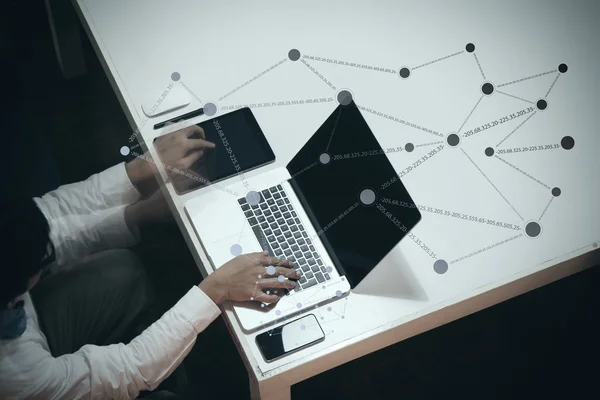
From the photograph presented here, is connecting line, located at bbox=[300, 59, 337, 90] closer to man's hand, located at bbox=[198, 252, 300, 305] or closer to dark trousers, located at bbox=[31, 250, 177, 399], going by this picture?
man's hand, located at bbox=[198, 252, 300, 305]

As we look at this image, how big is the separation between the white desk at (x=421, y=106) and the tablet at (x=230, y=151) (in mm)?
26

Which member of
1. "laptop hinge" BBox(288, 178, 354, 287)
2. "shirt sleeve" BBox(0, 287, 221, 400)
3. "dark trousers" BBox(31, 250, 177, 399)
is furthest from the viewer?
"dark trousers" BBox(31, 250, 177, 399)

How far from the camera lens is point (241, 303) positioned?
1139 mm

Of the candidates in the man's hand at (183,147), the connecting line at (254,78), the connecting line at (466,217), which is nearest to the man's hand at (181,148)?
the man's hand at (183,147)

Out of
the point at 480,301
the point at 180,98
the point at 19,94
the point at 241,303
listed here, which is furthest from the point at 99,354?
the point at 19,94

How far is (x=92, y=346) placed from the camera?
1.13 metres

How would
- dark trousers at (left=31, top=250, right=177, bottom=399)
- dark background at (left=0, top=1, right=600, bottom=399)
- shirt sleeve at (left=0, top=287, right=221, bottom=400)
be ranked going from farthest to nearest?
dark background at (left=0, top=1, right=600, bottom=399)
dark trousers at (left=31, top=250, right=177, bottom=399)
shirt sleeve at (left=0, top=287, right=221, bottom=400)

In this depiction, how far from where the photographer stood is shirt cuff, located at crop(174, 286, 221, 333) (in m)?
1.15

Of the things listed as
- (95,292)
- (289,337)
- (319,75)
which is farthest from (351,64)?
(95,292)

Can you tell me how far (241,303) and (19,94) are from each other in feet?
3.69

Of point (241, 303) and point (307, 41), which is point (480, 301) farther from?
point (307, 41)

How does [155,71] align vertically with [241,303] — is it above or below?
above

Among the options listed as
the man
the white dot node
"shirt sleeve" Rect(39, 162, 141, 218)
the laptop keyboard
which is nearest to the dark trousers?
the man

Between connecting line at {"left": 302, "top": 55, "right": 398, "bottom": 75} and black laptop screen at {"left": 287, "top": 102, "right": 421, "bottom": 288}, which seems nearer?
black laptop screen at {"left": 287, "top": 102, "right": 421, "bottom": 288}
